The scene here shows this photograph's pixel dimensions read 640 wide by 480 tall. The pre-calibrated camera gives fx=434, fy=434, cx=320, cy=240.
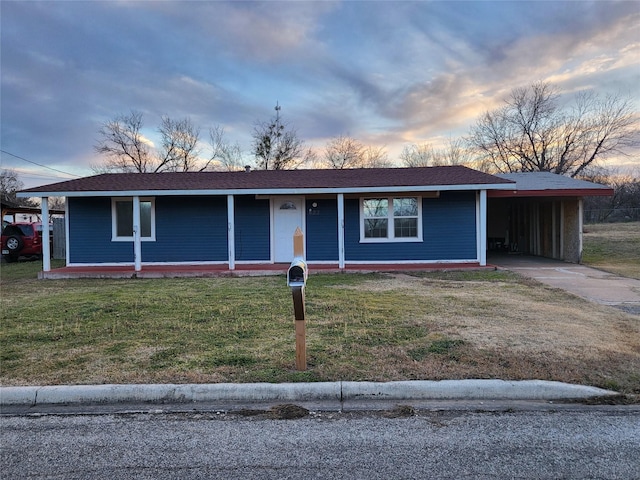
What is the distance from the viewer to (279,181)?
13.5 meters

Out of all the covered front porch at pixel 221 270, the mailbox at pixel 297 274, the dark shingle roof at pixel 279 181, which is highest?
the dark shingle roof at pixel 279 181

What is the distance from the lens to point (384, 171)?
1488cm

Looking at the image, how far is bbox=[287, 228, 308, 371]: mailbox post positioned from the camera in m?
4.09

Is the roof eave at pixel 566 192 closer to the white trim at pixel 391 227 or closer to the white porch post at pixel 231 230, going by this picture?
the white trim at pixel 391 227

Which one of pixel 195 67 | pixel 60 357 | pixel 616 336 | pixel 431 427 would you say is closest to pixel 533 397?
pixel 431 427

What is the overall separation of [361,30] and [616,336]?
12.3 metres

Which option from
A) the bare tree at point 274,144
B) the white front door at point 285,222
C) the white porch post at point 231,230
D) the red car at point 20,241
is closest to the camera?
the white porch post at point 231,230

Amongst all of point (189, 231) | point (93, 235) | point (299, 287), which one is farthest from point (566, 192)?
point (93, 235)

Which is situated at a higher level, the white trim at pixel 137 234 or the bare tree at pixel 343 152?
the bare tree at pixel 343 152

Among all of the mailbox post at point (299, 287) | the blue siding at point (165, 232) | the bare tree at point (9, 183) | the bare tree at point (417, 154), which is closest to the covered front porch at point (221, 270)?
the blue siding at point (165, 232)

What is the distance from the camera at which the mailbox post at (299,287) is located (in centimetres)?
409

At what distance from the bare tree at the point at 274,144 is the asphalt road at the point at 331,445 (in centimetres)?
3509

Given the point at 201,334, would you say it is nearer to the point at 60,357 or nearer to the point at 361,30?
the point at 60,357

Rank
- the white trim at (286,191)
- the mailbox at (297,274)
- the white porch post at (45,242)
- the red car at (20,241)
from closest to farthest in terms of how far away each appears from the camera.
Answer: the mailbox at (297,274) → the white porch post at (45,242) → the white trim at (286,191) → the red car at (20,241)
